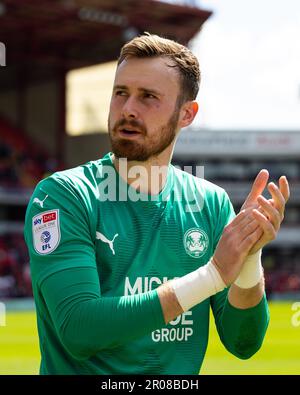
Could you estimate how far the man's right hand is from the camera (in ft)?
9.38

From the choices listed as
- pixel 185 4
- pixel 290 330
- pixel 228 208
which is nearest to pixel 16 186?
pixel 185 4

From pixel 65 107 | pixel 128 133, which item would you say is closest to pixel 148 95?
pixel 128 133

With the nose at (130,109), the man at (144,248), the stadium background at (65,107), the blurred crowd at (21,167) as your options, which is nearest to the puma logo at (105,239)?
the man at (144,248)

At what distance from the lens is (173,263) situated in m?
3.14

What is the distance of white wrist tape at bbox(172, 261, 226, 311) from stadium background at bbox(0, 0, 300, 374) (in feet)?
80.2

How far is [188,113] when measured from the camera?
133 inches

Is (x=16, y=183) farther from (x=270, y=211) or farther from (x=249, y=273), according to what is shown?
(x=270, y=211)

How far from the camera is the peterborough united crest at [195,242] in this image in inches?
124

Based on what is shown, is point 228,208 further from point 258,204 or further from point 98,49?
point 98,49

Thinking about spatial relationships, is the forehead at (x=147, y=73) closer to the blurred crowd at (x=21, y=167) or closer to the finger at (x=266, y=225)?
the finger at (x=266, y=225)

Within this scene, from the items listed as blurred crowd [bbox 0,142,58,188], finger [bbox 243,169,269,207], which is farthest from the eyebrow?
blurred crowd [bbox 0,142,58,188]

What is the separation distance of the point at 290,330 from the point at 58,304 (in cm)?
Result: 1813

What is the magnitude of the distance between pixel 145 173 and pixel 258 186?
421 mm

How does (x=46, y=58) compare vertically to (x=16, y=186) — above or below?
above
